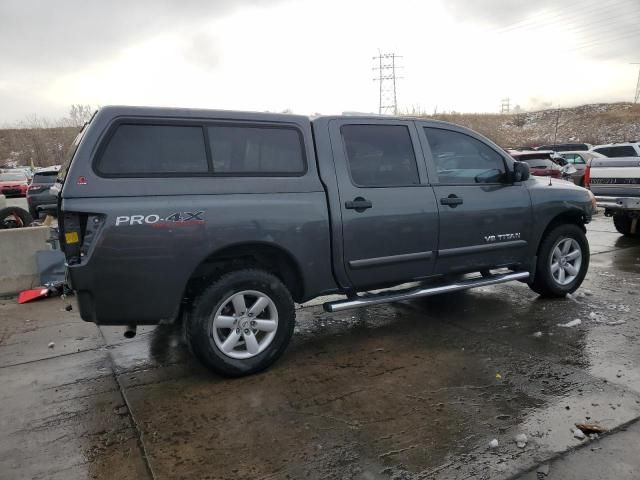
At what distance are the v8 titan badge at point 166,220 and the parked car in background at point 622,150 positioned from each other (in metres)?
13.1

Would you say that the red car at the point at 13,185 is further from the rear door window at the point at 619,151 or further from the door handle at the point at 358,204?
the door handle at the point at 358,204

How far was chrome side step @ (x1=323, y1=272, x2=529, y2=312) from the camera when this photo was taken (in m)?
4.31

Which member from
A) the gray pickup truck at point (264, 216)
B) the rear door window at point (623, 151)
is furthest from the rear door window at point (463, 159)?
the rear door window at point (623, 151)

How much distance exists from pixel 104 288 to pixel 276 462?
1.62 meters

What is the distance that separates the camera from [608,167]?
30.9 ft

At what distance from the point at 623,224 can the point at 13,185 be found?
28.4 m

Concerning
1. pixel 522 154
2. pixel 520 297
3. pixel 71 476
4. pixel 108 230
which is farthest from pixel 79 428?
pixel 522 154

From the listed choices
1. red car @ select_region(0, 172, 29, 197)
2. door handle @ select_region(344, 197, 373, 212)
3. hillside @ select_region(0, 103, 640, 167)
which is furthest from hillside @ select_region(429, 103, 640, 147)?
door handle @ select_region(344, 197, 373, 212)

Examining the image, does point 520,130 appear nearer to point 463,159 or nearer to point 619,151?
point 619,151

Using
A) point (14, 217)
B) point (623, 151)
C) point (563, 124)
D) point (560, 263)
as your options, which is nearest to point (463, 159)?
point (560, 263)

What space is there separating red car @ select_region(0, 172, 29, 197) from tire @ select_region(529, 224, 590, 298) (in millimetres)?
27802

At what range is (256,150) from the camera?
13.1 ft

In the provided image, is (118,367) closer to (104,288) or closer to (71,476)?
(104,288)

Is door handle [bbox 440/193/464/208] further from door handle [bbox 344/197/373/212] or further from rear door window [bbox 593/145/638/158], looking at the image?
rear door window [bbox 593/145/638/158]
